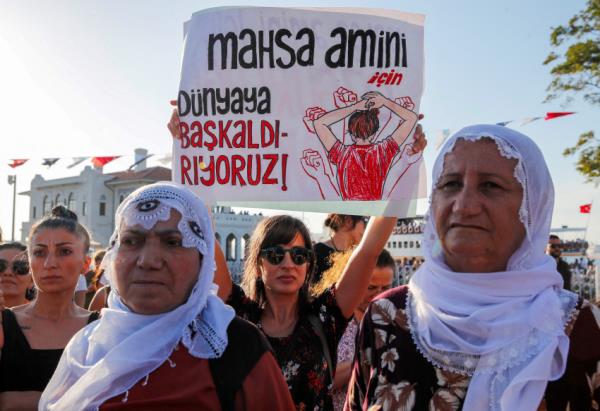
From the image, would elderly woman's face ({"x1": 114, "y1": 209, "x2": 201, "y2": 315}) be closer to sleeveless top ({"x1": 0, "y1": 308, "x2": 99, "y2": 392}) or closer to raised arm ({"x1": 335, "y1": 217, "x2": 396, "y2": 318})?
sleeveless top ({"x1": 0, "y1": 308, "x2": 99, "y2": 392})

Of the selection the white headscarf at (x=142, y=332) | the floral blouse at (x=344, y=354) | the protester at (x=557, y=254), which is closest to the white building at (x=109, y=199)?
the protester at (x=557, y=254)

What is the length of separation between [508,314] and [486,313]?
3.4 inches

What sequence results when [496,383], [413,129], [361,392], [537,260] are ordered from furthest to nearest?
1. [413,129]
2. [361,392]
3. [537,260]
4. [496,383]

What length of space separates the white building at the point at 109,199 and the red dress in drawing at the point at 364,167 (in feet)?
140

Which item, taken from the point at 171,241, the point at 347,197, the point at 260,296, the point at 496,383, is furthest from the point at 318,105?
the point at 496,383

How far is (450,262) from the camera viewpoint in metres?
2.12

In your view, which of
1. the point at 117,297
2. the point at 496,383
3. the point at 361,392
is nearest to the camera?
the point at 496,383

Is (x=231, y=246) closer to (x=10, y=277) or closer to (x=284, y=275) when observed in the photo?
(x=10, y=277)

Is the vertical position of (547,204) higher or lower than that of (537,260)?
higher

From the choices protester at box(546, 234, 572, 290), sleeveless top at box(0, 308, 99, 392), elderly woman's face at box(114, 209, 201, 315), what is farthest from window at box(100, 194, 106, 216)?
elderly woman's face at box(114, 209, 201, 315)

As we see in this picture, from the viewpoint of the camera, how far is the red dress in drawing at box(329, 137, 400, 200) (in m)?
3.62

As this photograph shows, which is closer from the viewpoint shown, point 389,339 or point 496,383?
point 496,383

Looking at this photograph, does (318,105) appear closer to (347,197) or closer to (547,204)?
(347,197)

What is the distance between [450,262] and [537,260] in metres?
0.30
